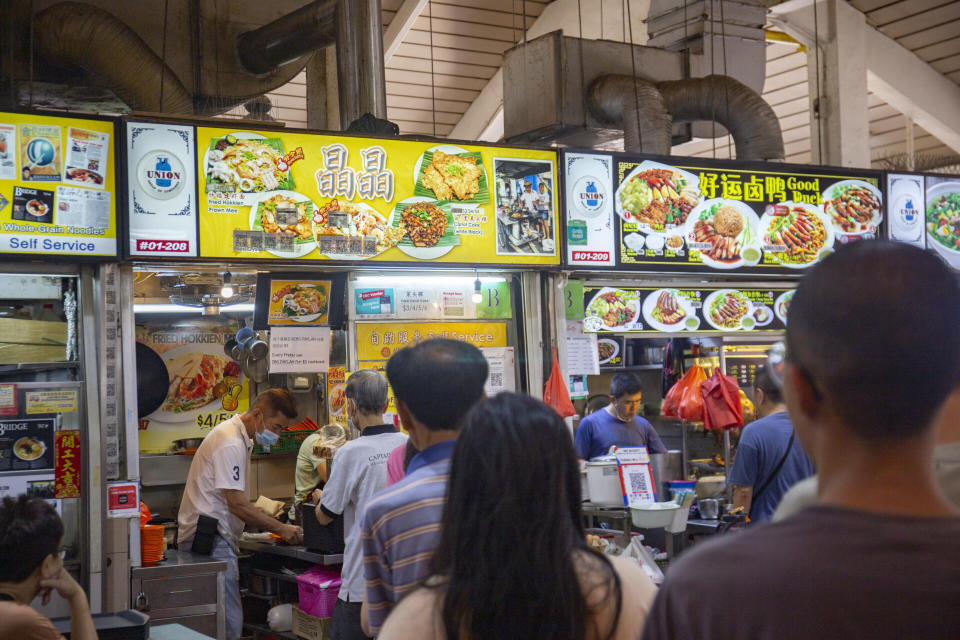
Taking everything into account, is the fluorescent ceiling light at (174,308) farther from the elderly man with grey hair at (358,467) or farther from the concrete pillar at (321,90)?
the elderly man with grey hair at (358,467)

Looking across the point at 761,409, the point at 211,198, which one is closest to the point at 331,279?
the point at 211,198

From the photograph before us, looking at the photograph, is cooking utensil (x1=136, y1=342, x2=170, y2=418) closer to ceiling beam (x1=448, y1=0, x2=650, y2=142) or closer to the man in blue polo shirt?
the man in blue polo shirt

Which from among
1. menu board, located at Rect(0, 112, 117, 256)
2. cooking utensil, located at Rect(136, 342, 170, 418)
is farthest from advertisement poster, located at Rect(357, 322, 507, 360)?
cooking utensil, located at Rect(136, 342, 170, 418)

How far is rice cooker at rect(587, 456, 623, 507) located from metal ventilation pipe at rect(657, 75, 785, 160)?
294 centimetres

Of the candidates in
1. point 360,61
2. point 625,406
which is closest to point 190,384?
point 360,61

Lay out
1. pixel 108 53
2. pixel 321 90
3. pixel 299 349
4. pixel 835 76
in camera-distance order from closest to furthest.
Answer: pixel 299 349 → pixel 108 53 → pixel 321 90 → pixel 835 76

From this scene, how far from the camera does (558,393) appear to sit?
21.0 feet

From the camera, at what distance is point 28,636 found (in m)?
3.07

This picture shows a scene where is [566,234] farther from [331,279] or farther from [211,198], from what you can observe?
[211,198]

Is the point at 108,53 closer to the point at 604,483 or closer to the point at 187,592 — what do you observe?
the point at 187,592

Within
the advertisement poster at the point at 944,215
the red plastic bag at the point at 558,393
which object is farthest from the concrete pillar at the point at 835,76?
the red plastic bag at the point at 558,393

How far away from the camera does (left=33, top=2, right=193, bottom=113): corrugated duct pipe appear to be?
7.30 metres

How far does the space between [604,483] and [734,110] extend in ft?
11.0

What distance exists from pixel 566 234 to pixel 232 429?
8.49 ft
